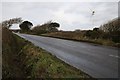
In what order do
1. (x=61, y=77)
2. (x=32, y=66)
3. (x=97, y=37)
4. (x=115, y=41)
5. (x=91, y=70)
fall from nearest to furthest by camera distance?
(x=61, y=77), (x=91, y=70), (x=32, y=66), (x=115, y=41), (x=97, y=37)

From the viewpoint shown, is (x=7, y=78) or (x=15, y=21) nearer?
(x=7, y=78)

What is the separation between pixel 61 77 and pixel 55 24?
8925 cm

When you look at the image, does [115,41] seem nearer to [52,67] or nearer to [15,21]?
[52,67]

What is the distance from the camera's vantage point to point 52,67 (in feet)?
38.8

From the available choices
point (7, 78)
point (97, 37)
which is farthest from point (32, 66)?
point (97, 37)

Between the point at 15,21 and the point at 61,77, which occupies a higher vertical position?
the point at 15,21

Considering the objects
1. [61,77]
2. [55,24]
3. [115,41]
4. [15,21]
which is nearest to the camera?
[61,77]

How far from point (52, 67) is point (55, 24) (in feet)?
286

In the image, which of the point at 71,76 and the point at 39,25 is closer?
the point at 71,76

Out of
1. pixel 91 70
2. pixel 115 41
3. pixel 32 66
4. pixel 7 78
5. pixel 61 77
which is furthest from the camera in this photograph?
pixel 115 41

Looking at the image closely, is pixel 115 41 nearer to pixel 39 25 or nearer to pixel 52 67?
pixel 52 67

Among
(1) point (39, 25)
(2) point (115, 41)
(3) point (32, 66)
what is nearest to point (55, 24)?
(1) point (39, 25)

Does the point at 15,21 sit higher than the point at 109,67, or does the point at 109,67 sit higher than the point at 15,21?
the point at 15,21

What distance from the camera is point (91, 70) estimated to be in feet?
38.7
